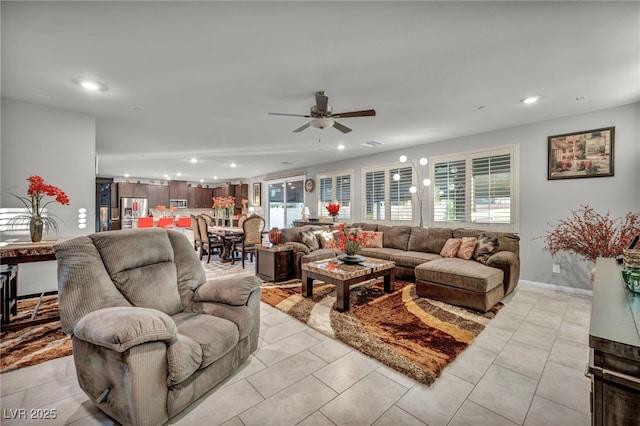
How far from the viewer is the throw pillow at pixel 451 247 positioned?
4309 millimetres

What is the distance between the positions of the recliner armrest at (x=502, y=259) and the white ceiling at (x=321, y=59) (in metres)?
1.96

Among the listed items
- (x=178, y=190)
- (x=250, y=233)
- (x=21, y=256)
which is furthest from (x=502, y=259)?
(x=178, y=190)

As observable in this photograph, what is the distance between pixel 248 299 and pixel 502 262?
3.27m

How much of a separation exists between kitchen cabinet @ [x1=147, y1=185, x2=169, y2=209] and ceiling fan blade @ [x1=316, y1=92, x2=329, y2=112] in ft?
31.2

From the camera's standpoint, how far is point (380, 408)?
1.71 meters

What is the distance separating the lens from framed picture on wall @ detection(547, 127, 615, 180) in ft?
12.2

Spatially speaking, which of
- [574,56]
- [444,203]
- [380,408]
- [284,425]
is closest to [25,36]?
[284,425]

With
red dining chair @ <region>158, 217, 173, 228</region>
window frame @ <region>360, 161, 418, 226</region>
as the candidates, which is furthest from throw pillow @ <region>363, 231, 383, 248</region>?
red dining chair @ <region>158, 217, 173, 228</region>

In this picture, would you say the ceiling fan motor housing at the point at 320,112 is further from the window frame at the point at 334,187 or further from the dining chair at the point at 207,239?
the dining chair at the point at 207,239

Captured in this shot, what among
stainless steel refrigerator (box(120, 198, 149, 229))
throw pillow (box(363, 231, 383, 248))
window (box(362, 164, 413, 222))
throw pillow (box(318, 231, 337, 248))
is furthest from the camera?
stainless steel refrigerator (box(120, 198, 149, 229))

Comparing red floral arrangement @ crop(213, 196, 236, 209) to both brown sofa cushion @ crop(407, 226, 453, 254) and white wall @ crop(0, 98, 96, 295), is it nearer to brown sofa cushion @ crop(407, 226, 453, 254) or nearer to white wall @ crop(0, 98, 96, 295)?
white wall @ crop(0, 98, 96, 295)

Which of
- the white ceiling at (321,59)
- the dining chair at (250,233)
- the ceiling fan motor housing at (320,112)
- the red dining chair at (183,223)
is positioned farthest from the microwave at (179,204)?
the ceiling fan motor housing at (320,112)

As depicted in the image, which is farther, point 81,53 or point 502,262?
point 502,262

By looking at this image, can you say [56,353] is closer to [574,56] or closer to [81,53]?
[81,53]
